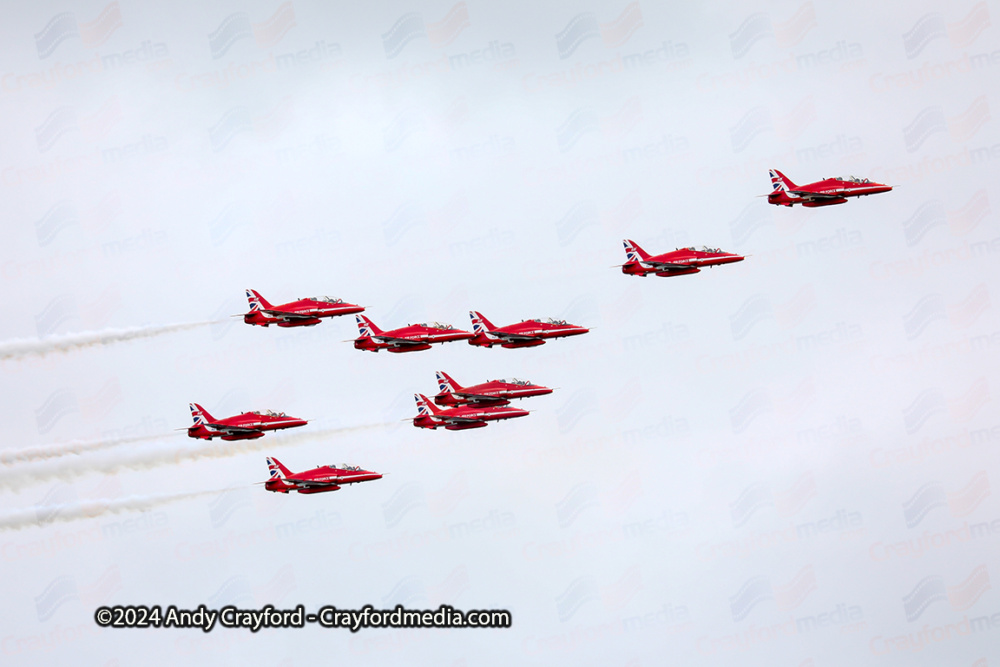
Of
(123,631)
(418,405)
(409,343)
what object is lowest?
(123,631)

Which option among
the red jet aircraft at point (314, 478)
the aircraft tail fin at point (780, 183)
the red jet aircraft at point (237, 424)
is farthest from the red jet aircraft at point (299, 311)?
the aircraft tail fin at point (780, 183)

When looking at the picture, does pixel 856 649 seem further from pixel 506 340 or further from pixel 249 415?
pixel 249 415

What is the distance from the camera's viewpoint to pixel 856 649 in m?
153

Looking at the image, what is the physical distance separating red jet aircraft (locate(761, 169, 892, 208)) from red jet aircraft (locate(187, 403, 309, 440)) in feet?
153

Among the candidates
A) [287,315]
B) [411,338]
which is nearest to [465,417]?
[411,338]

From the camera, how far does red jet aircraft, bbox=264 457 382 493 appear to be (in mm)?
132000

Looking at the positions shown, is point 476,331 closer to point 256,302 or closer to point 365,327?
point 365,327

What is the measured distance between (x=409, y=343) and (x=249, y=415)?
15.7 meters

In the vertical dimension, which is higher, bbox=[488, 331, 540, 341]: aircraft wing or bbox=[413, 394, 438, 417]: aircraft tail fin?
bbox=[488, 331, 540, 341]: aircraft wing

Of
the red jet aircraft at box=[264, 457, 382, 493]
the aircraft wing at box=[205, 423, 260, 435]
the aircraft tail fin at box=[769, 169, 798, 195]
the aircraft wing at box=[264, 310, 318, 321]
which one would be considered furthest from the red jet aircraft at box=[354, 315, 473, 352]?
the aircraft tail fin at box=[769, 169, 798, 195]

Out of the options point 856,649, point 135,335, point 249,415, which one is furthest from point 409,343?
point 856,649

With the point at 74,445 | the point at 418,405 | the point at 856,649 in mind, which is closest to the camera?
the point at 74,445

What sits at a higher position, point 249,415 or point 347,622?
point 249,415

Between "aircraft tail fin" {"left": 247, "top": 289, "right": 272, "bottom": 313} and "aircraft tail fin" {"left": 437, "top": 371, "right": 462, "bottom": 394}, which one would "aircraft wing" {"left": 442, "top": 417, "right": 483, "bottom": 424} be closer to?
"aircraft tail fin" {"left": 437, "top": 371, "right": 462, "bottom": 394}
